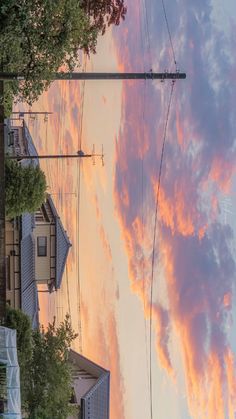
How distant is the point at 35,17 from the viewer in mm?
23547

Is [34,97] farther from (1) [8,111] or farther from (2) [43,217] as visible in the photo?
(2) [43,217]

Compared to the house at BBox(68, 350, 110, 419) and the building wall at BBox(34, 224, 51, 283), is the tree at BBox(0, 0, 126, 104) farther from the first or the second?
the building wall at BBox(34, 224, 51, 283)

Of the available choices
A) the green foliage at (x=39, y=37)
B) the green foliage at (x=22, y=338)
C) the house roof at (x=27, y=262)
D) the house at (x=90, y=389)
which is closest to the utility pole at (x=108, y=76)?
the green foliage at (x=39, y=37)

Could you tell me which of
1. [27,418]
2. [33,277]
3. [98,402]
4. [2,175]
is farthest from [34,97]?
[98,402]

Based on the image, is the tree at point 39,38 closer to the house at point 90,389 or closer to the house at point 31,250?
the house at point 31,250

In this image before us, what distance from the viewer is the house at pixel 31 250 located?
4622 cm

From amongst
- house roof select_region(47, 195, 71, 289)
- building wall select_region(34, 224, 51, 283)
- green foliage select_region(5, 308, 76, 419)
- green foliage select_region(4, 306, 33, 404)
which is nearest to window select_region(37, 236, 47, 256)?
building wall select_region(34, 224, 51, 283)

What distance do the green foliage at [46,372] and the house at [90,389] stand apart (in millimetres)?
9265

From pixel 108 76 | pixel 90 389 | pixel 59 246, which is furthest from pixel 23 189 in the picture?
pixel 90 389

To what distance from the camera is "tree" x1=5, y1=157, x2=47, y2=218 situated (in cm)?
3969

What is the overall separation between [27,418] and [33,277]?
18807mm

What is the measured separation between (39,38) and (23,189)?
16.8m

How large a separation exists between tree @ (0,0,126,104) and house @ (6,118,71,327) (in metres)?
21.3

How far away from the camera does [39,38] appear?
80.1 ft
